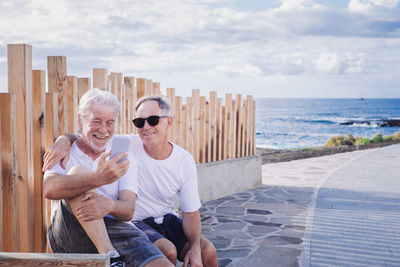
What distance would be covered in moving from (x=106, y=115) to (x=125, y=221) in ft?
2.47

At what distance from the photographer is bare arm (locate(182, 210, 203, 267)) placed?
3391 millimetres

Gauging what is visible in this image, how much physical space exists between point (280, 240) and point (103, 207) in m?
3.22

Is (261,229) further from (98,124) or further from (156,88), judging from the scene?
(98,124)

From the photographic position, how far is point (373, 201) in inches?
310

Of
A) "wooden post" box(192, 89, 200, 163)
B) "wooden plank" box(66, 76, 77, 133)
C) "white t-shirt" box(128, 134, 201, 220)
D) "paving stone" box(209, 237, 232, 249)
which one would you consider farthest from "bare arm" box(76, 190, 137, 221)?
"wooden post" box(192, 89, 200, 163)

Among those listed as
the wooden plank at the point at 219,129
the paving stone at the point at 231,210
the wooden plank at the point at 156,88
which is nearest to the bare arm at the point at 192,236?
the wooden plank at the point at 156,88

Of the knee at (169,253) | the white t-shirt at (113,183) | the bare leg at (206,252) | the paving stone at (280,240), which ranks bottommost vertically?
the paving stone at (280,240)

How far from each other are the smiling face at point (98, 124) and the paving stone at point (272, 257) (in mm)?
2234

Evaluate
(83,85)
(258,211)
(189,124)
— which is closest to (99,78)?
(83,85)

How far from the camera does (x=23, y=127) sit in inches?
138

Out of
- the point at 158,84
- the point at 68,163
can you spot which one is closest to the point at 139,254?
the point at 68,163

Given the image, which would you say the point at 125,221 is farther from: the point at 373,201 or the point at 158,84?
the point at 373,201

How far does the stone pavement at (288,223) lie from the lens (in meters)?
5.03

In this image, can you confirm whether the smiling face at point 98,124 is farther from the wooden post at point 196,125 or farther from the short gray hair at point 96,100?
the wooden post at point 196,125
